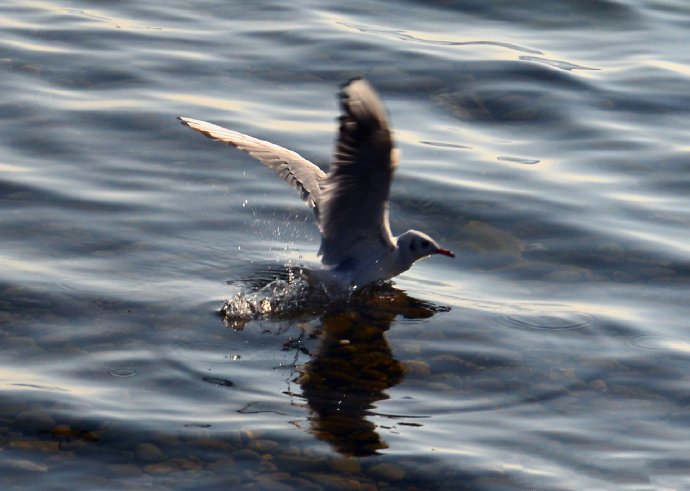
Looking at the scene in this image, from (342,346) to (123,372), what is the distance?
159cm

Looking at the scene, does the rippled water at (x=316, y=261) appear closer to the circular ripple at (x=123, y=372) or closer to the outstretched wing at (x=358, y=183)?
the circular ripple at (x=123, y=372)

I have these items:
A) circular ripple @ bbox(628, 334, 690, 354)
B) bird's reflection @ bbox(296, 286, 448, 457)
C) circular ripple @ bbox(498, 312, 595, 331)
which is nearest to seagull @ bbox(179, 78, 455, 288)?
bird's reflection @ bbox(296, 286, 448, 457)

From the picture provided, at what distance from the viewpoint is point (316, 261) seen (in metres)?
10.6

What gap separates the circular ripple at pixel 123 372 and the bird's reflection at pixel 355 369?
3.32 feet

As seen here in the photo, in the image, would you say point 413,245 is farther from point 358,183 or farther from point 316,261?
point 358,183

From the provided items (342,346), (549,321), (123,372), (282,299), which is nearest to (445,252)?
(549,321)

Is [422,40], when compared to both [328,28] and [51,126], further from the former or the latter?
[51,126]

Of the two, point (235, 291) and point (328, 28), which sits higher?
point (328, 28)

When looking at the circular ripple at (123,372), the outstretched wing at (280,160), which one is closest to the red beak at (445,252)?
the outstretched wing at (280,160)

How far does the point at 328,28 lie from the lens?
16.7 metres

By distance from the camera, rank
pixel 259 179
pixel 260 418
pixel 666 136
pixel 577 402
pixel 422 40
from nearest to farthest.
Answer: pixel 260 418 < pixel 577 402 < pixel 259 179 < pixel 666 136 < pixel 422 40

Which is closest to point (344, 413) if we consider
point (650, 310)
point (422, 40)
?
point (650, 310)

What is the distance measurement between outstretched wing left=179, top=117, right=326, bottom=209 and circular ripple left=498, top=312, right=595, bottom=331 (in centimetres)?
176

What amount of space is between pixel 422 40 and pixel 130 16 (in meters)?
3.67
